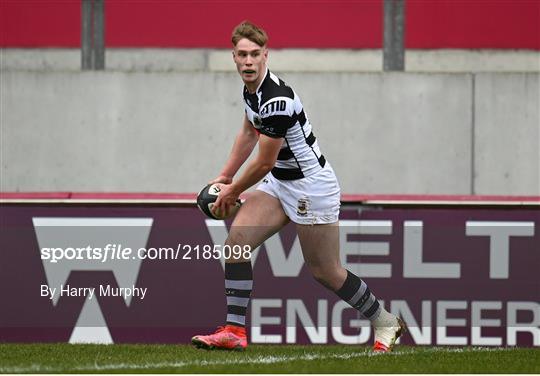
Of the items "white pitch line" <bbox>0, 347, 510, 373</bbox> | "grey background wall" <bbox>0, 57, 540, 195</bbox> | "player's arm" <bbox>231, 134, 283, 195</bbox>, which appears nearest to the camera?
"white pitch line" <bbox>0, 347, 510, 373</bbox>

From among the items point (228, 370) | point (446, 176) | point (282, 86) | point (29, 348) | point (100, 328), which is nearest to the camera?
point (228, 370)

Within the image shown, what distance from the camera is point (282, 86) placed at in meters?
6.92

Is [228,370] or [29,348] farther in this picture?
[29,348]

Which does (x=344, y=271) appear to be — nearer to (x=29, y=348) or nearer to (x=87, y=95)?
(x=29, y=348)

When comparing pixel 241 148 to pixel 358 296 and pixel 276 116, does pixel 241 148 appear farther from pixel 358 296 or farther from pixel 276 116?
pixel 358 296

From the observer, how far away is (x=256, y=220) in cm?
704

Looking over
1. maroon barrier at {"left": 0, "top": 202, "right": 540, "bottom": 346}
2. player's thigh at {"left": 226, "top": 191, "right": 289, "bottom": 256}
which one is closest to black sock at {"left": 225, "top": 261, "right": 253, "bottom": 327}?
player's thigh at {"left": 226, "top": 191, "right": 289, "bottom": 256}

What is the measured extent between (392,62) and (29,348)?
4494 millimetres

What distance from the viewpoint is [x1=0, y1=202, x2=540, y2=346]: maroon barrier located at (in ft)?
28.0

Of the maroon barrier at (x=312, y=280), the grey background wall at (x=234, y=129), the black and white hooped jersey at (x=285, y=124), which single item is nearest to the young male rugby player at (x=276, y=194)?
the black and white hooped jersey at (x=285, y=124)

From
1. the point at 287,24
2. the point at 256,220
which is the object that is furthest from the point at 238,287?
the point at 287,24

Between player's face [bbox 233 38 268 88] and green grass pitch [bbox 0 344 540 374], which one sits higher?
player's face [bbox 233 38 268 88]

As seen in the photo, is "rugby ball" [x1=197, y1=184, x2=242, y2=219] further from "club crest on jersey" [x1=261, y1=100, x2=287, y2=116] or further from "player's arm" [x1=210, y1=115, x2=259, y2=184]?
"club crest on jersey" [x1=261, y1=100, x2=287, y2=116]

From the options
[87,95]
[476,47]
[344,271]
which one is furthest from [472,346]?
[476,47]
